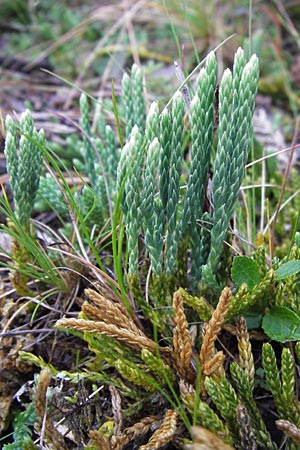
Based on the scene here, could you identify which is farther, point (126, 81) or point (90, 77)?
point (90, 77)

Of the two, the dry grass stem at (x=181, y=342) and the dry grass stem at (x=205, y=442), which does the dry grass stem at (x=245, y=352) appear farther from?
the dry grass stem at (x=205, y=442)

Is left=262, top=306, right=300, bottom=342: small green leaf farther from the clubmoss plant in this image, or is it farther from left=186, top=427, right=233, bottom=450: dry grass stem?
the clubmoss plant

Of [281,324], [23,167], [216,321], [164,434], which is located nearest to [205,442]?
[164,434]

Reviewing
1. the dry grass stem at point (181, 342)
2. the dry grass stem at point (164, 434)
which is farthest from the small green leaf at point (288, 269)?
the dry grass stem at point (164, 434)

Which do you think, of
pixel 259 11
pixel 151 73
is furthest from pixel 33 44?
pixel 259 11

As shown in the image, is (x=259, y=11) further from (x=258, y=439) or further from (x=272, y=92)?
(x=258, y=439)

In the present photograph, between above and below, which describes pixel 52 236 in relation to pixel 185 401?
above

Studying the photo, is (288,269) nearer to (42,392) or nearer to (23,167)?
(42,392)

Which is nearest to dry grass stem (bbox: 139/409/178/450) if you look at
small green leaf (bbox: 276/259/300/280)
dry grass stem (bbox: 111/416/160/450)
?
dry grass stem (bbox: 111/416/160/450)
